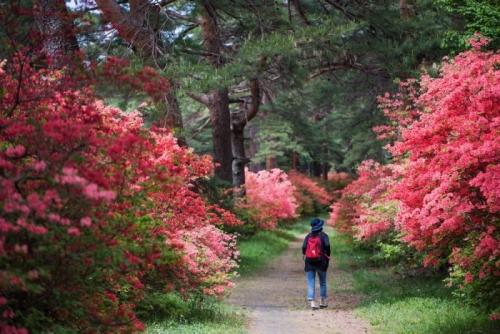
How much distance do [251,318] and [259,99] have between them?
1003cm

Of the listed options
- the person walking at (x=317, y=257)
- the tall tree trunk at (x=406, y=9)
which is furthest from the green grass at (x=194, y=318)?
the tall tree trunk at (x=406, y=9)

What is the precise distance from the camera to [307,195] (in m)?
40.6

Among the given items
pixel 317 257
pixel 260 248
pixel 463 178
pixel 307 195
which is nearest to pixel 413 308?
pixel 317 257

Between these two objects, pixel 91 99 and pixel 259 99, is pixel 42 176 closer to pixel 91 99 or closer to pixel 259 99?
pixel 91 99

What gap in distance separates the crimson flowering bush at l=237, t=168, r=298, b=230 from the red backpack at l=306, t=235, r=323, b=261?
34.3ft

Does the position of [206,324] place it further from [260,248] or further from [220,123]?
[260,248]

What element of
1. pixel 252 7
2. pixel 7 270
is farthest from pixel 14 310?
pixel 252 7

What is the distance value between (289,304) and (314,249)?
141 cm

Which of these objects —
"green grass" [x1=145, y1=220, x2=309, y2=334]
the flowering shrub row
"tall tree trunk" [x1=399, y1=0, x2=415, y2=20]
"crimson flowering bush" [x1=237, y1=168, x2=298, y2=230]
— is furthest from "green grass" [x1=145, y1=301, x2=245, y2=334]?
"crimson flowering bush" [x1=237, y1=168, x2=298, y2=230]

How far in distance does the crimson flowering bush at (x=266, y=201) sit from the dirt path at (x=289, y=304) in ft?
15.9

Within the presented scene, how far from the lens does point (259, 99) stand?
1931cm

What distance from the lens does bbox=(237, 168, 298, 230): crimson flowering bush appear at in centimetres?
2386

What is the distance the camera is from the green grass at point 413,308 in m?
8.59

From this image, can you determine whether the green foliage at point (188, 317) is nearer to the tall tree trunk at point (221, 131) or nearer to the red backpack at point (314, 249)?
the red backpack at point (314, 249)
